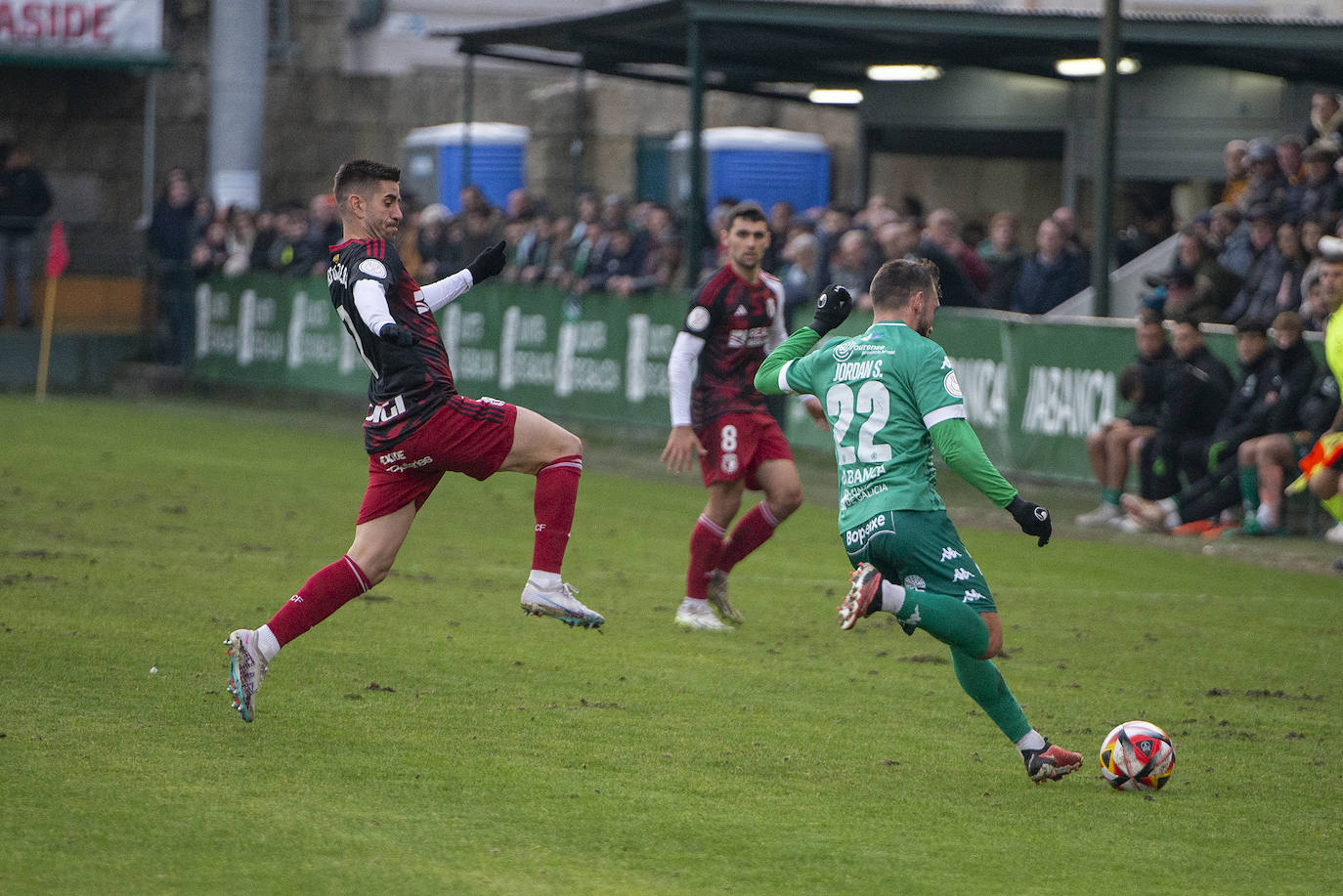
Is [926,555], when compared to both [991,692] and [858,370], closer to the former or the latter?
[991,692]

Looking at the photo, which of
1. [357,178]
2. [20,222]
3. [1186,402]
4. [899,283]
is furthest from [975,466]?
[20,222]

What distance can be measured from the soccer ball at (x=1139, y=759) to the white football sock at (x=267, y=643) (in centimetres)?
301

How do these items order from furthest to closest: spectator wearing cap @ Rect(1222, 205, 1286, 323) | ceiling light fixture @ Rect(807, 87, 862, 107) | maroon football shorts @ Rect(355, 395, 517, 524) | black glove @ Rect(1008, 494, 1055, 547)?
ceiling light fixture @ Rect(807, 87, 862, 107) < spectator wearing cap @ Rect(1222, 205, 1286, 323) < maroon football shorts @ Rect(355, 395, 517, 524) < black glove @ Rect(1008, 494, 1055, 547)

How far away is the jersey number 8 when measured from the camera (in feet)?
20.8

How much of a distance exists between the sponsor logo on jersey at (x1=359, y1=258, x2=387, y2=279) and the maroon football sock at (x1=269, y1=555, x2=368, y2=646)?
1079 mm

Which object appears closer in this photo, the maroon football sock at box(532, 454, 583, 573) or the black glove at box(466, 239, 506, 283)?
the maroon football sock at box(532, 454, 583, 573)

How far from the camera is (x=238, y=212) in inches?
973

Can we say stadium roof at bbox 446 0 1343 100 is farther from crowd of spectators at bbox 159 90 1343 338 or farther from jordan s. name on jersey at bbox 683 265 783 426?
jordan s. name on jersey at bbox 683 265 783 426

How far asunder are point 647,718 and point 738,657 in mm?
1512

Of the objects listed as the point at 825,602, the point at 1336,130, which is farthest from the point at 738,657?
the point at 1336,130

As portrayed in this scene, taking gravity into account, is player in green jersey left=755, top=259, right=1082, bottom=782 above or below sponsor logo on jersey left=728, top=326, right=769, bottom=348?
below

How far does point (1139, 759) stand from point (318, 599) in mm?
3035

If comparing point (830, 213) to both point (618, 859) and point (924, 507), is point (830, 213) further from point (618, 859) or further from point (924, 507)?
point (618, 859)

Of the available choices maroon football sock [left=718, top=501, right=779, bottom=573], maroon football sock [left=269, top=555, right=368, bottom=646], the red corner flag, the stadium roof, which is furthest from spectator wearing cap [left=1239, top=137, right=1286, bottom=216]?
the red corner flag
